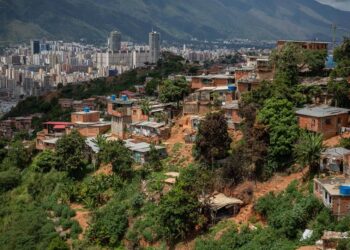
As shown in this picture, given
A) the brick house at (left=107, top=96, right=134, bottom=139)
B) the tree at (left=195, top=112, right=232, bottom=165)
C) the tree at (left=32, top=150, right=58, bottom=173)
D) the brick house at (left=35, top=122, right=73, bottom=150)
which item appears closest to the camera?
the tree at (left=195, top=112, right=232, bottom=165)

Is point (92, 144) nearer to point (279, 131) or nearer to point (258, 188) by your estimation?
point (258, 188)

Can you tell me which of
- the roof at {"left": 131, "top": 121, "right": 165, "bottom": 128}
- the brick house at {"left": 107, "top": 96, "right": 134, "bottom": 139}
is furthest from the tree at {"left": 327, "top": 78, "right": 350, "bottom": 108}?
the brick house at {"left": 107, "top": 96, "right": 134, "bottom": 139}

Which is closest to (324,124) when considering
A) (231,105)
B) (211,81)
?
(231,105)

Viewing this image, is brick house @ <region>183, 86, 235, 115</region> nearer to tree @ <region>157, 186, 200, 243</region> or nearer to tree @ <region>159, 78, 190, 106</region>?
tree @ <region>159, 78, 190, 106</region>

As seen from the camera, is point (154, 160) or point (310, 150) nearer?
point (310, 150)

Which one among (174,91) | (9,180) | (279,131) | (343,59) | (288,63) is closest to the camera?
(279,131)

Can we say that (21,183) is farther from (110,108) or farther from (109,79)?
(109,79)

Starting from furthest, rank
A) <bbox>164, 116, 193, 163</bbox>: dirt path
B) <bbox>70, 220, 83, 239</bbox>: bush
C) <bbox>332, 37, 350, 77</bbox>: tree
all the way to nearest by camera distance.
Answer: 1. <bbox>164, 116, 193, 163</bbox>: dirt path
2. <bbox>332, 37, 350, 77</bbox>: tree
3. <bbox>70, 220, 83, 239</bbox>: bush
